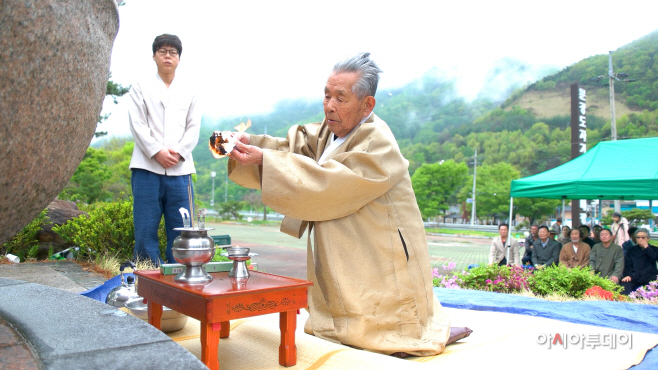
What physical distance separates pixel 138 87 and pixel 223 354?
2.85m

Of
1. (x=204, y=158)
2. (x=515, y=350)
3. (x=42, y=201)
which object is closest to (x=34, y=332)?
(x=42, y=201)

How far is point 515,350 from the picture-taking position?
9.32 ft

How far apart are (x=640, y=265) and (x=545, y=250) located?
66.0 inches

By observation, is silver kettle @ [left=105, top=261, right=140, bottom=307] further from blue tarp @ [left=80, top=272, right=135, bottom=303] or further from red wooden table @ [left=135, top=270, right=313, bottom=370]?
red wooden table @ [left=135, top=270, right=313, bottom=370]

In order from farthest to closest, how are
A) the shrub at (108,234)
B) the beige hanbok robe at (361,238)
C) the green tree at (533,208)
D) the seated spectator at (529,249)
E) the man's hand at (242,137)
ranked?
the green tree at (533,208) < the seated spectator at (529,249) < the shrub at (108,234) < the man's hand at (242,137) < the beige hanbok robe at (361,238)

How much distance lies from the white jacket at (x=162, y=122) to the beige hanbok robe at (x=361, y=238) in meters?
1.70

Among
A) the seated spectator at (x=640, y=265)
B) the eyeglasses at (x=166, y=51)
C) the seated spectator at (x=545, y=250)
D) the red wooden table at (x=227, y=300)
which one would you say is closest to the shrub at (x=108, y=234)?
the eyeglasses at (x=166, y=51)

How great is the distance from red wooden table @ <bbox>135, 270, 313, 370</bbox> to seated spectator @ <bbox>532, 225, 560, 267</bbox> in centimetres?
717

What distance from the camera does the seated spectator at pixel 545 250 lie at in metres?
8.25

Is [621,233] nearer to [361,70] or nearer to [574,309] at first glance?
[574,309]

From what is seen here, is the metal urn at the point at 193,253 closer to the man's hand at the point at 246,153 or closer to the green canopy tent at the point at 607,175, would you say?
the man's hand at the point at 246,153

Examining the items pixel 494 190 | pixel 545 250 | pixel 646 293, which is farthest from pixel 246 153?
pixel 494 190

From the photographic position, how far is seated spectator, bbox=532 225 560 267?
27.1 feet

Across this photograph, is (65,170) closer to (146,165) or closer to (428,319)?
(428,319)
